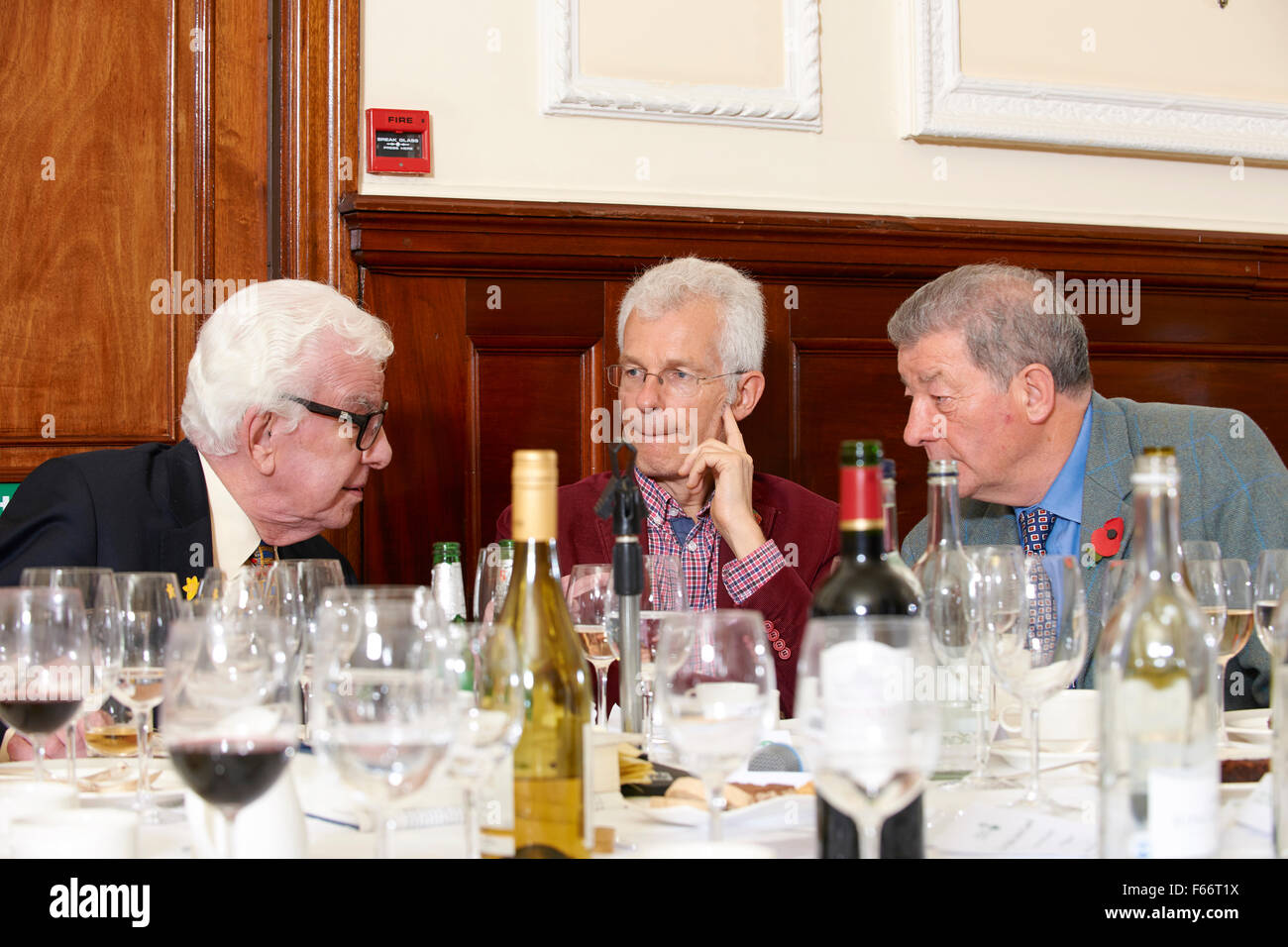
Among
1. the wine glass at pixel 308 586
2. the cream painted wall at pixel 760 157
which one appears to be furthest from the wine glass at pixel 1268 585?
the cream painted wall at pixel 760 157

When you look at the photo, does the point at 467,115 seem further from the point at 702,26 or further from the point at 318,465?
the point at 318,465

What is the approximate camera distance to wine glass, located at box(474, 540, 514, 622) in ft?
5.04

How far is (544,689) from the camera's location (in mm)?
989

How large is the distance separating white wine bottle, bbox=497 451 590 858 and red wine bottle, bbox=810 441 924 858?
7.5 inches


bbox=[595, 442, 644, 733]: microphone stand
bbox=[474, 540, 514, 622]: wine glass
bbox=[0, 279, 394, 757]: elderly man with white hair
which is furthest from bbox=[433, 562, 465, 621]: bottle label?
bbox=[0, 279, 394, 757]: elderly man with white hair

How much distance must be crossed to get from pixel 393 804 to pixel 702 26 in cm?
245

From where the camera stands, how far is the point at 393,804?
755mm

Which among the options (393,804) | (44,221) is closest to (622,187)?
(44,221)

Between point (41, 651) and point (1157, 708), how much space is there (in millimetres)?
880

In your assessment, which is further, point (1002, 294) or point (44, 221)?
point (44, 221)

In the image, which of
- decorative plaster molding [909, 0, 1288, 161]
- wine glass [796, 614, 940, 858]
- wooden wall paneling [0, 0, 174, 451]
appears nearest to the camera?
wine glass [796, 614, 940, 858]

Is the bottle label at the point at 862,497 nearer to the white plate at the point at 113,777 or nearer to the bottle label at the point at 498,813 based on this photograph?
the bottle label at the point at 498,813

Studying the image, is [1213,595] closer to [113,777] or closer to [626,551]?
[626,551]

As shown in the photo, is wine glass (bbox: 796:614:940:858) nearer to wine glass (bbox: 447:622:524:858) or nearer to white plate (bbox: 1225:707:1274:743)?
wine glass (bbox: 447:622:524:858)
